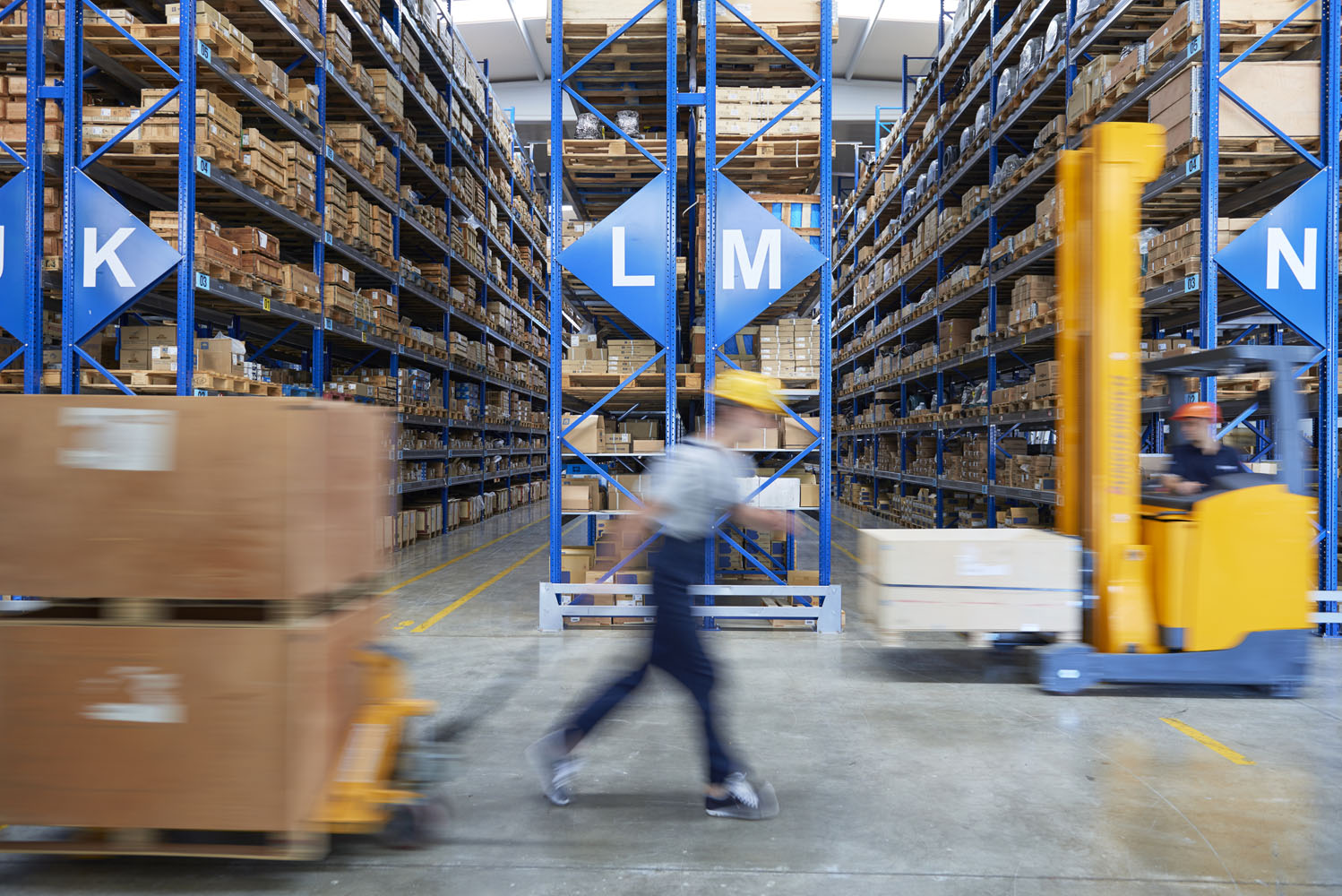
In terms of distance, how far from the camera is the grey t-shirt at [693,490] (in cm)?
324

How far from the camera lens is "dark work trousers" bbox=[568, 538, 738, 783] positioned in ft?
10.7

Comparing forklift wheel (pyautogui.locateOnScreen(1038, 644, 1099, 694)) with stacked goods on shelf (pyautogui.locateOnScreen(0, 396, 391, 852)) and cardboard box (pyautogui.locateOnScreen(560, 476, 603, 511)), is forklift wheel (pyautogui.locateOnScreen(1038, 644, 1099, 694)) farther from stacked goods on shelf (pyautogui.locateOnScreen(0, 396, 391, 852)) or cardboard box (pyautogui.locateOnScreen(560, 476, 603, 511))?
stacked goods on shelf (pyautogui.locateOnScreen(0, 396, 391, 852))

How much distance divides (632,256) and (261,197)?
4166mm

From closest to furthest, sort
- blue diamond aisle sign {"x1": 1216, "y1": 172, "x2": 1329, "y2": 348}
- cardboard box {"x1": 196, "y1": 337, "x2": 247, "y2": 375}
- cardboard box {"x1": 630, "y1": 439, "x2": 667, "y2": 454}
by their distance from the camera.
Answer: blue diamond aisle sign {"x1": 1216, "y1": 172, "x2": 1329, "y2": 348}, cardboard box {"x1": 630, "y1": 439, "x2": 667, "y2": 454}, cardboard box {"x1": 196, "y1": 337, "x2": 247, "y2": 375}

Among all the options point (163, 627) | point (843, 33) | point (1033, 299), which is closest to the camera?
point (163, 627)

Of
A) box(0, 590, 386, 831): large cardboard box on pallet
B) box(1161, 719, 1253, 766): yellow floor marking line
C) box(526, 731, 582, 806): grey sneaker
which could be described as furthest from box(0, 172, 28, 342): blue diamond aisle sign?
box(1161, 719, 1253, 766): yellow floor marking line

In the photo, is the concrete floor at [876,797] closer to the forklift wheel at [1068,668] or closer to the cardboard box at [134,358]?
the forklift wheel at [1068,668]

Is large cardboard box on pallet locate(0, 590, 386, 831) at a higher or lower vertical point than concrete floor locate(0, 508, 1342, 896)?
higher

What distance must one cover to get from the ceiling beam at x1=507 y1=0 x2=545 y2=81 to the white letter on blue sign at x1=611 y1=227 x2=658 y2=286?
723 inches

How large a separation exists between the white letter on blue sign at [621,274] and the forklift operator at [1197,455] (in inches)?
154

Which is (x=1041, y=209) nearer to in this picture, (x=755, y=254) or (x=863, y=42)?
(x=755, y=254)

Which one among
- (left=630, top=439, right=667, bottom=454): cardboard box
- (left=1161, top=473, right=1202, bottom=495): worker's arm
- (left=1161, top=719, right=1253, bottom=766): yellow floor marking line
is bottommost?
(left=1161, top=719, right=1253, bottom=766): yellow floor marking line

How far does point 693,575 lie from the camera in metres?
3.28

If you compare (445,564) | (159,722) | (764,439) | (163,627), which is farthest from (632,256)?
(445,564)
